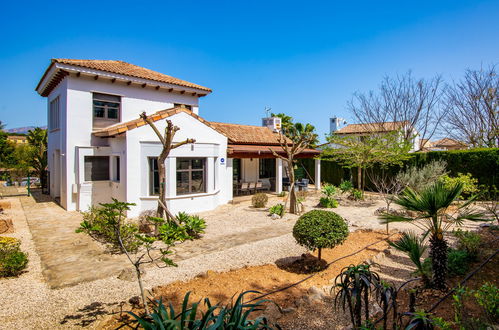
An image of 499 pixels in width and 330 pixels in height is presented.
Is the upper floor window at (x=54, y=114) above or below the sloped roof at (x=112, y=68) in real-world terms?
below

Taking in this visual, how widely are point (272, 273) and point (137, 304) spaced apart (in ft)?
10.1

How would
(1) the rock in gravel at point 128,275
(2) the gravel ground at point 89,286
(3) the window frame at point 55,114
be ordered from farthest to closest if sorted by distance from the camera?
1. (3) the window frame at point 55,114
2. (1) the rock in gravel at point 128,275
3. (2) the gravel ground at point 89,286

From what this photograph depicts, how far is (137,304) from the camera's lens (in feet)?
16.9

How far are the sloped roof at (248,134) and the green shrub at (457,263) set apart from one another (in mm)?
14715

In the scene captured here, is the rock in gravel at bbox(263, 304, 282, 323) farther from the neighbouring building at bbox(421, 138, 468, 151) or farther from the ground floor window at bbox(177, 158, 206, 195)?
the neighbouring building at bbox(421, 138, 468, 151)

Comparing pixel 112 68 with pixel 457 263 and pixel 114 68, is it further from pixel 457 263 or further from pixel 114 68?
pixel 457 263

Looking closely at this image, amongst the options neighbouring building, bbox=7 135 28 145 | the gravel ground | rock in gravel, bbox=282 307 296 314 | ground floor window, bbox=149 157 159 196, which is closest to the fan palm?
rock in gravel, bbox=282 307 296 314

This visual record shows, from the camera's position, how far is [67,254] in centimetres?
846

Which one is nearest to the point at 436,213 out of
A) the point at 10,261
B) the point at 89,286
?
the point at 89,286

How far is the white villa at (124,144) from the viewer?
13242mm

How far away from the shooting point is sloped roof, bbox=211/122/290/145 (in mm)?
20719

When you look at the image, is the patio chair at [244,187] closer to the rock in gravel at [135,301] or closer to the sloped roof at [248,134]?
the sloped roof at [248,134]

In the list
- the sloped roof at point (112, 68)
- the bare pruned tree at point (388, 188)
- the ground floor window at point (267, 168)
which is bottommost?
the bare pruned tree at point (388, 188)

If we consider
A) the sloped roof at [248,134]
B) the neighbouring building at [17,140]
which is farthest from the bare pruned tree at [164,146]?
the neighbouring building at [17,140]
